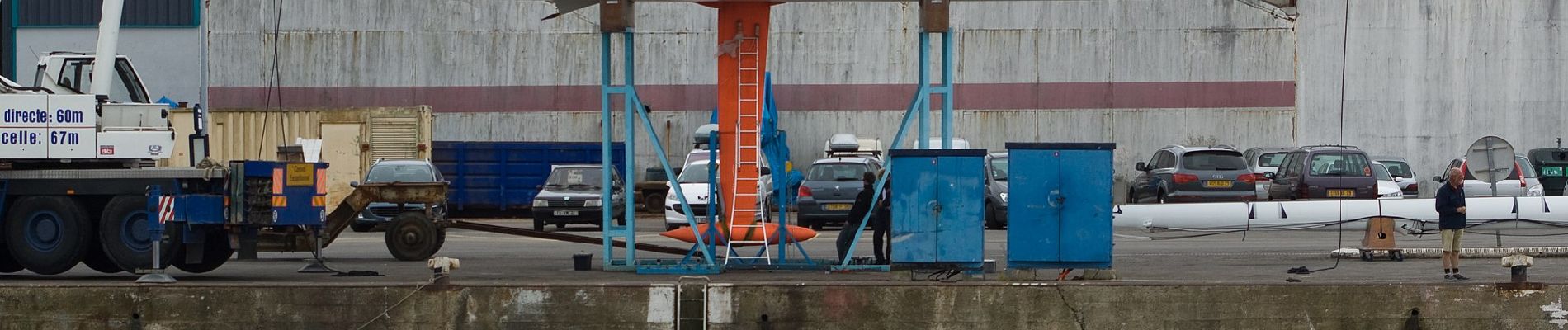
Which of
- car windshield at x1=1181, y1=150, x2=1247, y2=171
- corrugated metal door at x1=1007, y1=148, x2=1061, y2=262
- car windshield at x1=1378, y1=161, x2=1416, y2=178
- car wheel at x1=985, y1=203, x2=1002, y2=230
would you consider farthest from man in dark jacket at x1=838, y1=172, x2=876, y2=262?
car windshield at x1=1378, y1=161, x2=1416, y2=178

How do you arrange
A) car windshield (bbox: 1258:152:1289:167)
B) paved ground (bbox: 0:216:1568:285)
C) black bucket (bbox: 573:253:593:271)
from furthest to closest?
car windshield (bbox: 1258:152:1289:167) < black bucket (bbox: 573:253:593:271) < paved ground (bbox: 0:216:1568:285)

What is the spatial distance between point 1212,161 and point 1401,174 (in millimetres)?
7333

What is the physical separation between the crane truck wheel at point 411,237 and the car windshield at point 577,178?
30.7 ft

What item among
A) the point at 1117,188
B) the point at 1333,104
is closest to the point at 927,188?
the point at 1117,188

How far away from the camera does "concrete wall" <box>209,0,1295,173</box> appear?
4150cm

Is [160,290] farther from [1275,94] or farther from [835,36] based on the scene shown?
[1275,94]

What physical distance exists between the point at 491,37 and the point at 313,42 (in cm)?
425

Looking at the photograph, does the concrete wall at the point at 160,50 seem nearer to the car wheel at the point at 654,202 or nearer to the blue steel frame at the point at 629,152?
the car wheel at the point at 654,202

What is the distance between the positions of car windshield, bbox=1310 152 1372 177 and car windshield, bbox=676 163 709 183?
415 inches

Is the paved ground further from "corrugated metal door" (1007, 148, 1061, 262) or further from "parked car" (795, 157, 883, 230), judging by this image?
"parked car" (795, 157, 883, 230)

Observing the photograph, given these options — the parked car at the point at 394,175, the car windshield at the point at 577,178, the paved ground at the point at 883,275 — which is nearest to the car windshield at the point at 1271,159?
the paved ground at the point at 883,275

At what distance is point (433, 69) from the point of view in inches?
1655

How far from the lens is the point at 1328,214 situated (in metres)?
23.8

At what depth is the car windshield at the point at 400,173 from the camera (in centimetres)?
3051
